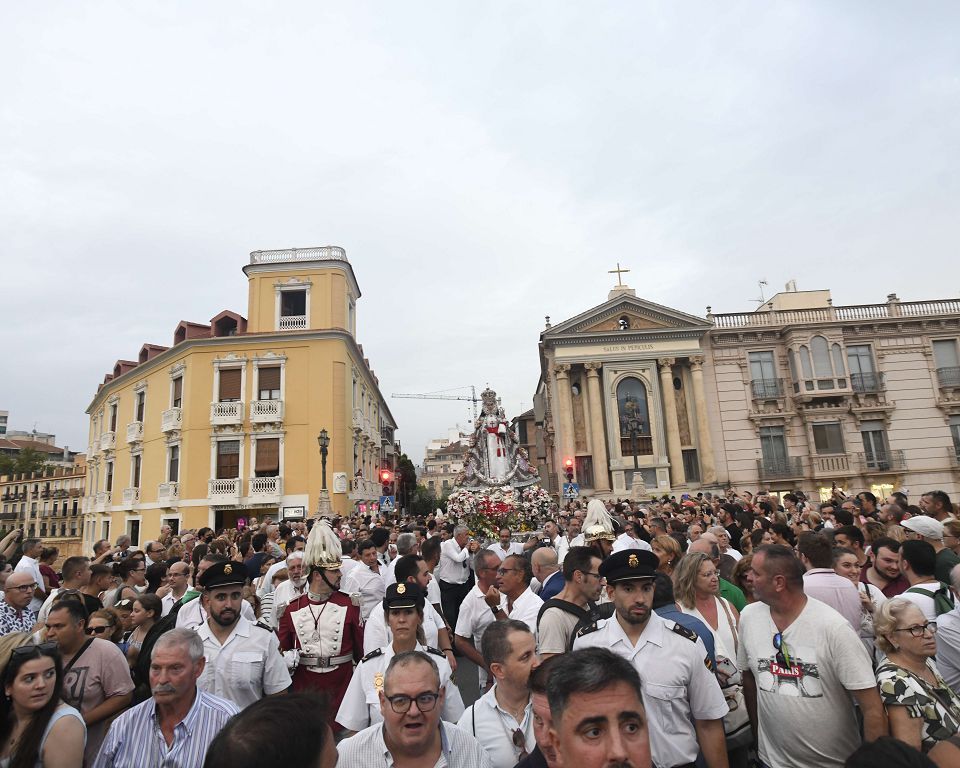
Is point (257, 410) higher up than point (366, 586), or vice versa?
point (257, 410)

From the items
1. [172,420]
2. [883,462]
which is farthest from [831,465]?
[172,420]

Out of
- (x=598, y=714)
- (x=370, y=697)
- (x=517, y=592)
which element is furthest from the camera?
(x=517, y=592)

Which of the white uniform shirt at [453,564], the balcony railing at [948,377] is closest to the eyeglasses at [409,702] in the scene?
the white uniform shirt at [453,564]

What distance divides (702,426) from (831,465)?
23.4ft

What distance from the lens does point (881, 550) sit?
5074mm

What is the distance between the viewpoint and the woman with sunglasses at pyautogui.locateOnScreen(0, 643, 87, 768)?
9.68 feet

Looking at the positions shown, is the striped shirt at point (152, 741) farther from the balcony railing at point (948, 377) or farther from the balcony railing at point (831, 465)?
the balcony railing at point (948, 377)

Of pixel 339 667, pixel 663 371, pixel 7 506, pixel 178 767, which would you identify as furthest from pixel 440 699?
pixel 7 506

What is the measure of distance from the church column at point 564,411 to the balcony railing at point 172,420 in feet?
68.3

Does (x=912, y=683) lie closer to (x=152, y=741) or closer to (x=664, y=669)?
(x=664, y=669)

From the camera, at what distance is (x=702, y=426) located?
34.9 m

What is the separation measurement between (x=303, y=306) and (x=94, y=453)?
2031cm

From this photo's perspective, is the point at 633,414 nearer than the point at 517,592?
No

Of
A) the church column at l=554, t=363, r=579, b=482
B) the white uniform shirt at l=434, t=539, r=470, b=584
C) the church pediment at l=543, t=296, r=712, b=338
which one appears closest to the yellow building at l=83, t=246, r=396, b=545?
the church column at l=554, t=363, r=579, b=482
